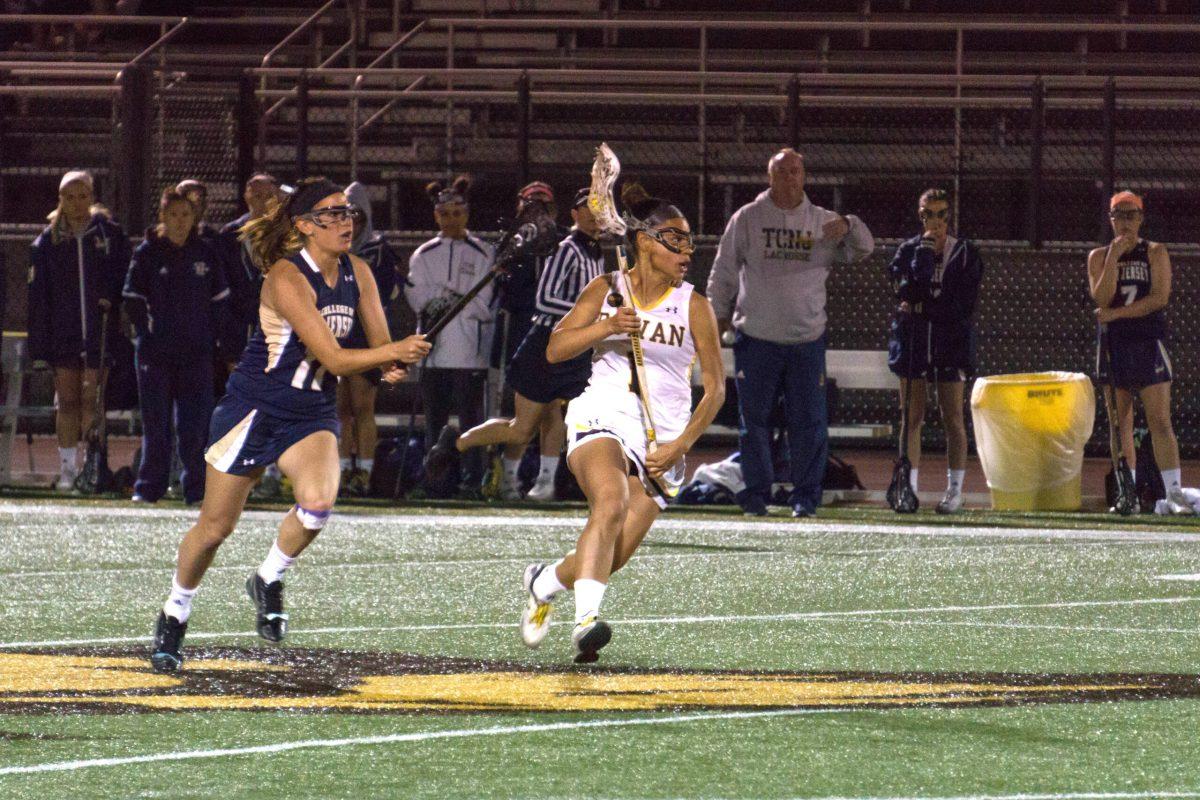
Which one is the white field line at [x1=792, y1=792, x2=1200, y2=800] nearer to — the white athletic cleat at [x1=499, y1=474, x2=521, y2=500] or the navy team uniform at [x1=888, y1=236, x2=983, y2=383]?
the navy team uniform at [x1=888, y1=236, x2=983, y2=383]

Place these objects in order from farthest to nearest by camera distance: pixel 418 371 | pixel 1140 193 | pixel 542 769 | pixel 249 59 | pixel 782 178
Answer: pixel 249 59
pixel 1140 193
pixel 418 371
pixel 782 178
pixel 542 769

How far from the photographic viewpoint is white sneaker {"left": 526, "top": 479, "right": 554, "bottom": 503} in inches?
628

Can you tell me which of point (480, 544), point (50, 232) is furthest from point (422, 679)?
point (50, 232)

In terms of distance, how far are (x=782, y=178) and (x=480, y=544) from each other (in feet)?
10.7

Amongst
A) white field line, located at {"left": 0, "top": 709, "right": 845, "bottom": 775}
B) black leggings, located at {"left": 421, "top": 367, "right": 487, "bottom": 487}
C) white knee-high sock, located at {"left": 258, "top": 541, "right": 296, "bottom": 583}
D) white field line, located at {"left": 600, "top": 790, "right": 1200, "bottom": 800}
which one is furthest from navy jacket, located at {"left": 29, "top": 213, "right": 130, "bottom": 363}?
white field line, located at {"left": 600, "top": 790, "right": 1200, "bottom": 800}

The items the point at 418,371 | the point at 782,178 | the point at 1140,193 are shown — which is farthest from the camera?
the point at 1140,193

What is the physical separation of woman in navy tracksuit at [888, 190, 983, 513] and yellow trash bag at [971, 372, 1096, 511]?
1.54 ft

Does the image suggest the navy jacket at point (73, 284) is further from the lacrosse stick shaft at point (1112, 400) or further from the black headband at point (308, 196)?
the black headband at point (308, 196)

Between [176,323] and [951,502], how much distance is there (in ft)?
17.8

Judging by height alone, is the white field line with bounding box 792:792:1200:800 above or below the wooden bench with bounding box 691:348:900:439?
below

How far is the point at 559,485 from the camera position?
1611cm

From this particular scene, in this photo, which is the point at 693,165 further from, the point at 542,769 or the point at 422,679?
the point at 542,769

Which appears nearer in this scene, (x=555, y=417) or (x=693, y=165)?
(x=555, y=417)

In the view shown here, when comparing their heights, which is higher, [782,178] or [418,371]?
[782,178]
